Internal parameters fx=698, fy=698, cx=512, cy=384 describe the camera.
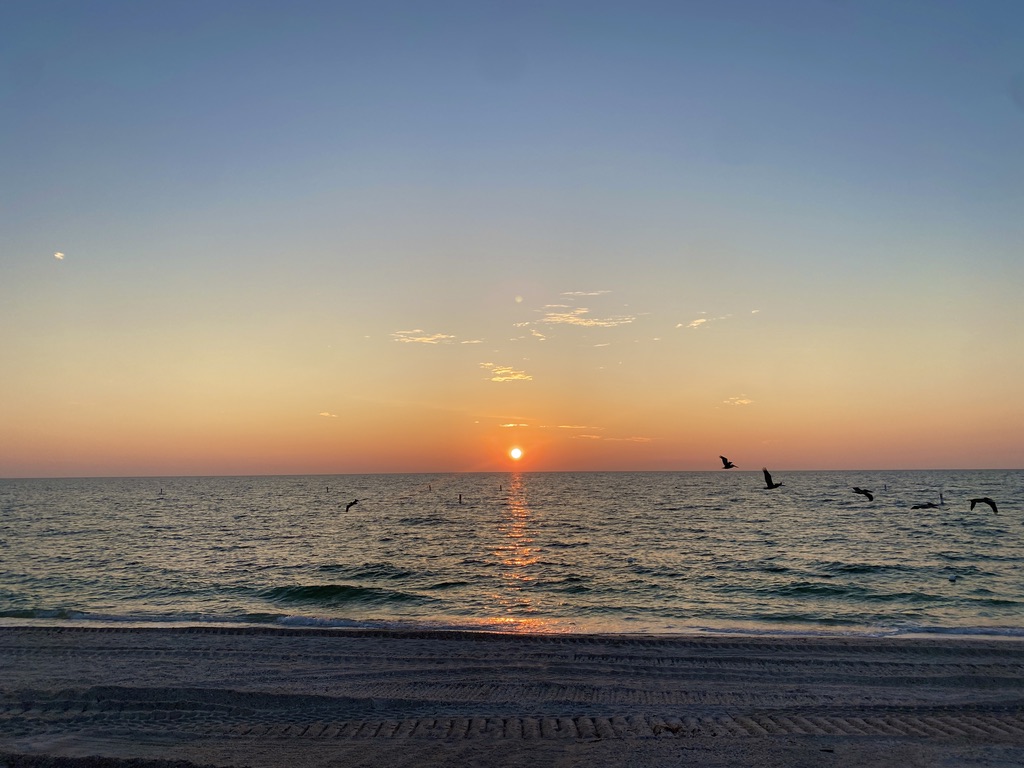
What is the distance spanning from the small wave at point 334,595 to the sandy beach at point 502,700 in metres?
7.70

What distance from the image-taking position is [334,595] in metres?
30.0

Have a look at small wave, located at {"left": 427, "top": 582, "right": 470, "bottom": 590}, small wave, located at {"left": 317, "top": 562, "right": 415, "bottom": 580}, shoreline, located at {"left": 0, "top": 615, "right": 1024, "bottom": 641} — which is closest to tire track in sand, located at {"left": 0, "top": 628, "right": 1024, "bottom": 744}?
shoreline, located at {"left": 0, "top": 615, "right": 1024, "bottom": 641}

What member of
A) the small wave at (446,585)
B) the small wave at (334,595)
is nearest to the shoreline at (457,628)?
the small wave at (334,595)

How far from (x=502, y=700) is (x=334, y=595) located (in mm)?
17097

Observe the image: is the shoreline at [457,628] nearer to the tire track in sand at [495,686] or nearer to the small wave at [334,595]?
the tire track in sand at [495,686]

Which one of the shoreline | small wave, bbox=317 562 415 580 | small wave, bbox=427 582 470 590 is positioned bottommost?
small wave, bbox=427 582 470 590

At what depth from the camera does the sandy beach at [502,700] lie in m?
11.6

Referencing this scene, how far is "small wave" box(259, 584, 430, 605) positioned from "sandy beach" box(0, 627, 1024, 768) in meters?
7.70

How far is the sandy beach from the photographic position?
37.9 feet

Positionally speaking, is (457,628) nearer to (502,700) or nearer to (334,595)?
(502,700)

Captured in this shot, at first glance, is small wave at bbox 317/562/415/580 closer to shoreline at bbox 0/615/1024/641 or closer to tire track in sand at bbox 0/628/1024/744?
shoreline at bbox 0/615/1024/641

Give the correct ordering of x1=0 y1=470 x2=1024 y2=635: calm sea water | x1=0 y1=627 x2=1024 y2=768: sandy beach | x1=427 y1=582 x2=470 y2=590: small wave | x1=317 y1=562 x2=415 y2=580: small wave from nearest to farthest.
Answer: x1=0 y1=627 x2=1024 y2=768: sandy beach
x1=0 y1=470 x2=1024 y2=635: calm sea water
x1=427 y1=582 x2=470 y2=590: small wave
x1=317 y1=562 x2=415 y2=580: small wave

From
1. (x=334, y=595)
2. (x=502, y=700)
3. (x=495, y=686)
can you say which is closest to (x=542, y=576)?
(x=334, y=595)

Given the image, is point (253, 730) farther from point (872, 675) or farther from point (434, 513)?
point (434, 513)
